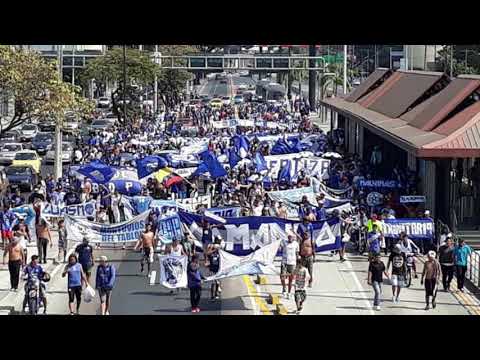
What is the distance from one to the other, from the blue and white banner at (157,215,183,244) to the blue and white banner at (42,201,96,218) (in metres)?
3.37

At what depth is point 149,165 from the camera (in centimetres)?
3369

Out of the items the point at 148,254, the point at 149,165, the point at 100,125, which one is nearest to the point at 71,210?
the point at 148,254

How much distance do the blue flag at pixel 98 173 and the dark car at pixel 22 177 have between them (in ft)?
16.7

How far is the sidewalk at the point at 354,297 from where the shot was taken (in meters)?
19.7

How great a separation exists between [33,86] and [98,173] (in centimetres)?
380

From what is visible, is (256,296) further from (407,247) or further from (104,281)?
(104,281)

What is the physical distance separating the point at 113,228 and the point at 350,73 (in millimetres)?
76790

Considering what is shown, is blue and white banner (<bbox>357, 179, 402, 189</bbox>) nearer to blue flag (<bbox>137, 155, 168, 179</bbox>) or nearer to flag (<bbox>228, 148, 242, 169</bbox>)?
blue flag (<bbox>137, 155, 168, 179</bbox>)

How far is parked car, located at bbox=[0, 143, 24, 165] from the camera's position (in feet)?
147

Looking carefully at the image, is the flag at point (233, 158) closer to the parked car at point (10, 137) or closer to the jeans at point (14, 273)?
the parked car at point (10, 137)

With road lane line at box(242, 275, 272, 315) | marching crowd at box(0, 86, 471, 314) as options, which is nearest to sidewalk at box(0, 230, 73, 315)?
marching crowd at box(0, 86, 471, 314)

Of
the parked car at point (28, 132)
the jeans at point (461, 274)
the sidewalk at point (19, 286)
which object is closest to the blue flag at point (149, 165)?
the sidewalk at point (19, 286)
